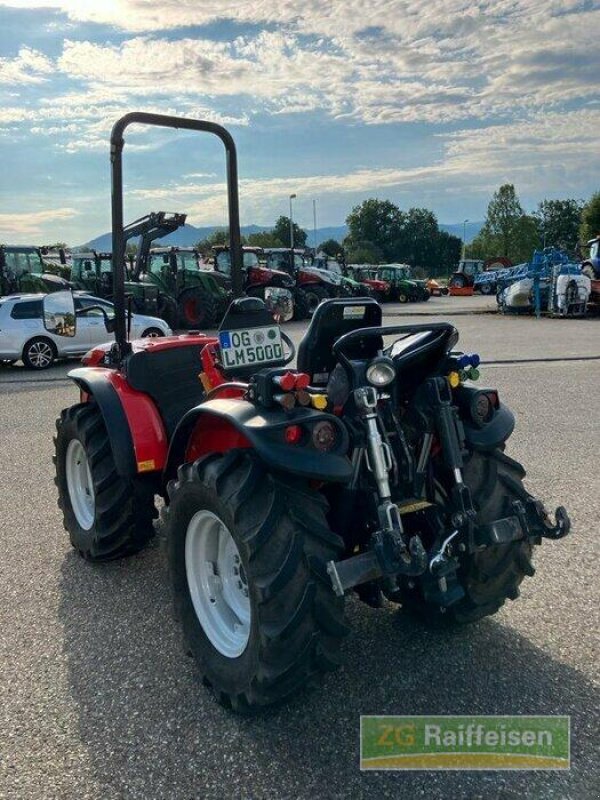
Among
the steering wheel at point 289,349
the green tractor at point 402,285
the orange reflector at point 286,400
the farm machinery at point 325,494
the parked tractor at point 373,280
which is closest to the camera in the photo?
the farm machinery at point 325,494

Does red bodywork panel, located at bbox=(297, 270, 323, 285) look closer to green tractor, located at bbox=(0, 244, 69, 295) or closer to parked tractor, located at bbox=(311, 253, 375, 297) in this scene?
parked tractor, located at bbox=(311, 253, 375, 297)

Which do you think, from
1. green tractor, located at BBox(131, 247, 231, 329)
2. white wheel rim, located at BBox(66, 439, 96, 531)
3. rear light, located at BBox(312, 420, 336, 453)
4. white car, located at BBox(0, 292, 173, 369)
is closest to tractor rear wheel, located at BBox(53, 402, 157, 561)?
white wheel rim, located at BBox(66, 439, 96, 531)

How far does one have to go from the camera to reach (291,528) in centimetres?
250

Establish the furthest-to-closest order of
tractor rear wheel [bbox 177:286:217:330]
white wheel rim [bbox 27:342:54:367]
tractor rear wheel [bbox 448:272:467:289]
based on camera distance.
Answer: tractor rear wheel [bbox 448:272:467:289], tractor rear wheel [bbox 177:286:217:330], white wheel rim [bbox 27:342:54:367]

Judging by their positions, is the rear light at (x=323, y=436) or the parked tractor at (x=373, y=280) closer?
the rear light at (x=323, y=436)

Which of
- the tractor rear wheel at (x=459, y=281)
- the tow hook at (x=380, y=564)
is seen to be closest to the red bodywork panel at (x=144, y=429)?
the tow hook at (x=380, y=564)

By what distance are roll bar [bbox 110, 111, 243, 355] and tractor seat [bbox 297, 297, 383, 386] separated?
3.93 ft

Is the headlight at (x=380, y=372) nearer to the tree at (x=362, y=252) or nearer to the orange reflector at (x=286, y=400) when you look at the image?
the orange reflector at (x=286, y=400)

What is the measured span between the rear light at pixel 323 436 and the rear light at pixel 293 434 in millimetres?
60

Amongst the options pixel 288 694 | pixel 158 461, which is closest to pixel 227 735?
pixel 288 694

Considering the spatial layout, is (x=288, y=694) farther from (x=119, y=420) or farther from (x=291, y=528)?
(x=119, y=420)

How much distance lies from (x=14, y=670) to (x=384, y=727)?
1589mm

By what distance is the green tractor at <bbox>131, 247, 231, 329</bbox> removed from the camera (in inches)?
782

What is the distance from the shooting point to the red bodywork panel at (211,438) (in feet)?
9.89
